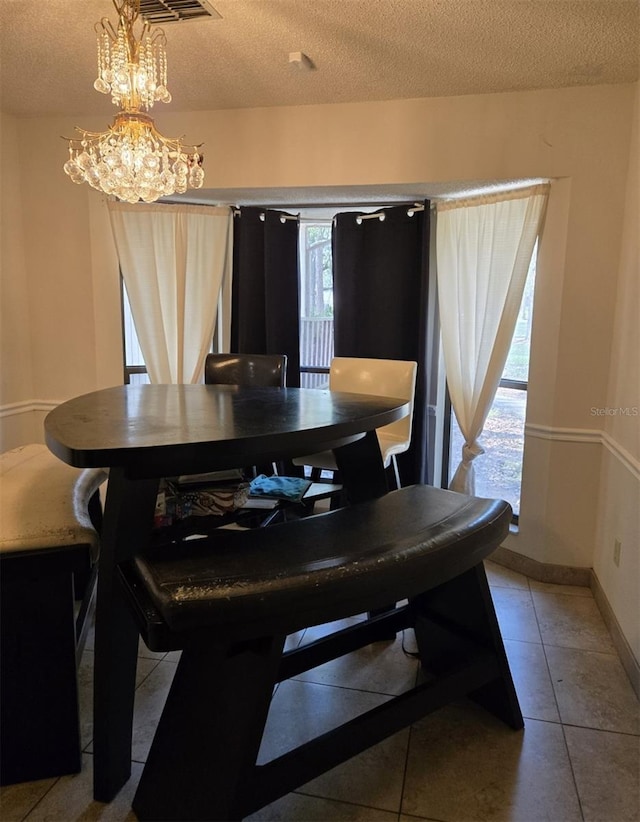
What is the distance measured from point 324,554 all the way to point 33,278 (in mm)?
3074

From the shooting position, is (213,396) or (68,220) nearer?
(213,396)

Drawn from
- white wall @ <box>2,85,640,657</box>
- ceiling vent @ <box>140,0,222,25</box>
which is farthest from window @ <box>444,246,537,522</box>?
ceiling vent @ <box>140,0,222,25</box>

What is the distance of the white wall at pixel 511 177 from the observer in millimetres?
2713

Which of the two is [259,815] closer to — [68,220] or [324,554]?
[324,554]

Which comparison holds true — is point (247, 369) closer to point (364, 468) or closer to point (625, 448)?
point (364, 468)

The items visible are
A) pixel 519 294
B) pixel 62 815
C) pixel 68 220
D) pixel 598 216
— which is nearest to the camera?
pixel 62 815

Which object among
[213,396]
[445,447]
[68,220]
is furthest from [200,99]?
[445,447]

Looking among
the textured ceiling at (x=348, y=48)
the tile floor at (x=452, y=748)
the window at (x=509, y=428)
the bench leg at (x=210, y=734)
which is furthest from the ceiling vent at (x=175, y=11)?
the tile floor at (x=452, y=748)

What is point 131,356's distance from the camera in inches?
152

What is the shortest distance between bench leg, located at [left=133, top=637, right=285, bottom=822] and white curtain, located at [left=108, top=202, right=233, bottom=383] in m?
2.40

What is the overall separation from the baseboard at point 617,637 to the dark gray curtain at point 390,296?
1202 millimetres

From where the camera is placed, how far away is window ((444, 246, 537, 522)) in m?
3.17

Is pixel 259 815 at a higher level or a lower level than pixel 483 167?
lower

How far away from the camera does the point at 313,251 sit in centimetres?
380
